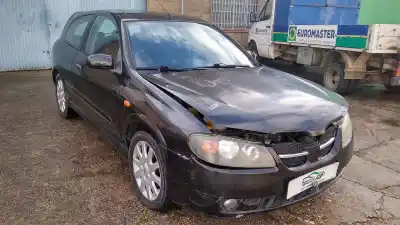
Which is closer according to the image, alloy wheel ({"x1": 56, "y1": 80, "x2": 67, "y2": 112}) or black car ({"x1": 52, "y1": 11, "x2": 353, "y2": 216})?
black car ({"x1": 52, "y1": 11, "x2": 353, "y2": 216})

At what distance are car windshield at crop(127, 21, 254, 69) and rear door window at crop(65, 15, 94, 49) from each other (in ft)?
3.55

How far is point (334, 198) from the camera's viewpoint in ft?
10.5

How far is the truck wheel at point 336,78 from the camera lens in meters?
7.45

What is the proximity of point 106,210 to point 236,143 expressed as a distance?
131 cm

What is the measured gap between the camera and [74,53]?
14.4ft

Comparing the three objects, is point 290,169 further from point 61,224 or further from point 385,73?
point 385,73

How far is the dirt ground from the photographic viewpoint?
2818 mm

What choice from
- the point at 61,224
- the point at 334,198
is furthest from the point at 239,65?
the point at 61,224

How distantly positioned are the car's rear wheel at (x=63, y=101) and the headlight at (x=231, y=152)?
10.5ft

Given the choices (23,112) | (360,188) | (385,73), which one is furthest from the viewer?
(385,73)

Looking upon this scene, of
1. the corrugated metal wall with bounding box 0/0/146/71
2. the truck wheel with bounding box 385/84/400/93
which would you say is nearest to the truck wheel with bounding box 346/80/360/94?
the truck wheel with bounding box 385/84/400/93

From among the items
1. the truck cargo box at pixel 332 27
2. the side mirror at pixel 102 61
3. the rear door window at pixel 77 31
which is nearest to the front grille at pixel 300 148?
the side mirror at pixel 102 61

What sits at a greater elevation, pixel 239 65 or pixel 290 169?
pixel 239 65

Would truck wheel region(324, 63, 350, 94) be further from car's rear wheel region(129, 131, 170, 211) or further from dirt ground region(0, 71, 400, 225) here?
car's rear wheel region(129, 131, 170, 211)
